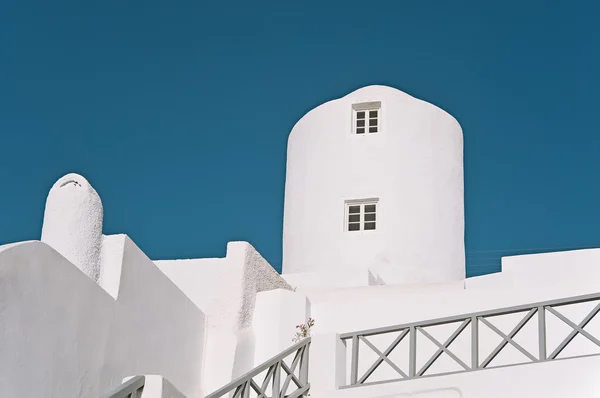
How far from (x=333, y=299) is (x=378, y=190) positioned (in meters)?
4.97

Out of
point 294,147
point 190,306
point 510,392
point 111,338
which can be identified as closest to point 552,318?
point 510,392

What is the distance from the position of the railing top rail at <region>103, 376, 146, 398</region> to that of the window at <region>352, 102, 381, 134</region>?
44.9ft

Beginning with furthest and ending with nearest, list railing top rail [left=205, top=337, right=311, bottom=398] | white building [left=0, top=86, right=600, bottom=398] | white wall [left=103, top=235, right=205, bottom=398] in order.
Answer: white wall [left=103, top=235, right=205, bottom=398] → white building [left=0, top=86, right=600, bottom=398] → railing top rail [left=205, top=337, right=311, bottom=398]

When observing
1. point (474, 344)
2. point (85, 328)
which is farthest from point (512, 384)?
point (85, 328)

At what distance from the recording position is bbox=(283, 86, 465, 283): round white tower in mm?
19578

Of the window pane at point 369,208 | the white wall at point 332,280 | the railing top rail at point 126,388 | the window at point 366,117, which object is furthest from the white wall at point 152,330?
the window at point 366,117

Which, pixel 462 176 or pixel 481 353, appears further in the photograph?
pixel 462 176

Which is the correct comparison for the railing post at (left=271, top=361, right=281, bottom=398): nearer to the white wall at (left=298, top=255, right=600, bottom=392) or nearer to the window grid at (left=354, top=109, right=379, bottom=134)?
the white wall at (left=298, top=255, right=600, bottom=392)

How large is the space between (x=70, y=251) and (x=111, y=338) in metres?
1.24

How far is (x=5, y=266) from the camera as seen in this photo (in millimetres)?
9070

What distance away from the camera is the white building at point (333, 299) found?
980cm

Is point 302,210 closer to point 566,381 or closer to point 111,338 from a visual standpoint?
point 111,338

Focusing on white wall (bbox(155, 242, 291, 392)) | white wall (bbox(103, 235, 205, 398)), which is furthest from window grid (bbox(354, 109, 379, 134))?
white wall (bbox(103, 235, 205, 398))

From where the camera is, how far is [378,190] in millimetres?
20000
